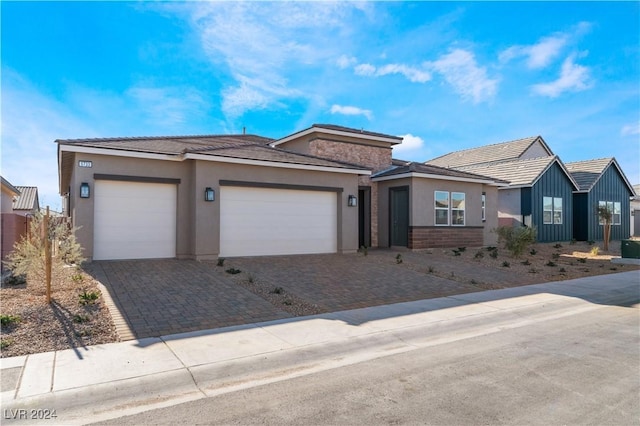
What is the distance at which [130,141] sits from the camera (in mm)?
13930

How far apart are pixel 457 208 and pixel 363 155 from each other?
5.03 metres

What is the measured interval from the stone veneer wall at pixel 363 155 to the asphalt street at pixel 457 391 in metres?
12.8

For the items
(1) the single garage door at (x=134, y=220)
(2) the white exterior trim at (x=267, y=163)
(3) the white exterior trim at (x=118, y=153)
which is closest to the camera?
(3) the white exterior trim at (x=118, y=153)

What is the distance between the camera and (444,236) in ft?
59.8

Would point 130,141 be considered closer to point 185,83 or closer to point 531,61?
point 185,83

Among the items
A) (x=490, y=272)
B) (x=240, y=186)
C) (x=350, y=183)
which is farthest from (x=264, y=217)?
(x=490, y=272)

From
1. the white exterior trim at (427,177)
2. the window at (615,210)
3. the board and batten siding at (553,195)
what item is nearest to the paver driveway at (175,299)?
the white exterior trim at (427,177)

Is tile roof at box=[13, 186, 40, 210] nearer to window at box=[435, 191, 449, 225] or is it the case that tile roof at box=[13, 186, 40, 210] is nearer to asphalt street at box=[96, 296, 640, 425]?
window at box=[435, 191, 449, 225]

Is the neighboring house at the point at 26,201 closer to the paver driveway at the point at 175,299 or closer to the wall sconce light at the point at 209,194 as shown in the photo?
the wall sconce light at the point at 209,194

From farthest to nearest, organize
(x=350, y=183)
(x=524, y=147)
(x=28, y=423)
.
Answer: (x=524, y=147)
(x=350, y=183)
(x=28, y=423)

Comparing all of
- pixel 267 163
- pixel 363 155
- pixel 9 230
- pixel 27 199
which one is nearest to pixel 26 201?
pixel 27 199

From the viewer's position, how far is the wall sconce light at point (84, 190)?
11.5 m

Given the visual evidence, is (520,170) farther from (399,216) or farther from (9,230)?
(9,230)

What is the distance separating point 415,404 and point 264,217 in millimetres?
10647
